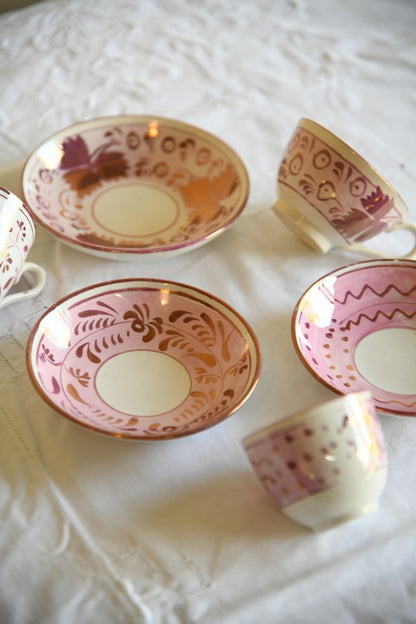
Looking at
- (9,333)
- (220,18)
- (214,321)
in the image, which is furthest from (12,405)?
(220,18)

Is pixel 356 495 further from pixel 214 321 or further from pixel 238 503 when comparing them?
pixel 214 321

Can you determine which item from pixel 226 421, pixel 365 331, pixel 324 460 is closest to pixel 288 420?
pixel 324 460

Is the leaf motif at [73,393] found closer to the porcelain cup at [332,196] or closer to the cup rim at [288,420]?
the cup rim at [288,420]

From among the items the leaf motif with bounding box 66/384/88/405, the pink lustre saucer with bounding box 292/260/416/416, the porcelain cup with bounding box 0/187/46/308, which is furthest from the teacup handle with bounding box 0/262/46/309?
the pink lustre saucer with bounding box 292/260/416/416

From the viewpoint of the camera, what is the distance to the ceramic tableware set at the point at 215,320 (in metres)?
0.53

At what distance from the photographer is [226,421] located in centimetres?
65

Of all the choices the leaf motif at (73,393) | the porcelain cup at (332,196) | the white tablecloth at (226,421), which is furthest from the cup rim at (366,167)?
the leaf motif at (73,393)

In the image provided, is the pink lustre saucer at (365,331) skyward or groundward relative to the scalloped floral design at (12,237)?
groundward

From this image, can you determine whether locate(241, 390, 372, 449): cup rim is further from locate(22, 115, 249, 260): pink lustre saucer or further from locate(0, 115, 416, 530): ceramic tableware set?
locate(22, 115, 249, 260): pink lustre saucer

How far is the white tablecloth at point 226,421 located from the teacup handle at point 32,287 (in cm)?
1

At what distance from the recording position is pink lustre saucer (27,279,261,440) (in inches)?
24.6

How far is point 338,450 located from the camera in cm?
52

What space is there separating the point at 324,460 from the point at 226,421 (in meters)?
0.15

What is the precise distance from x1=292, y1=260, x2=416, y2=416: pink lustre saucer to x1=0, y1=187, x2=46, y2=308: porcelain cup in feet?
0.88
